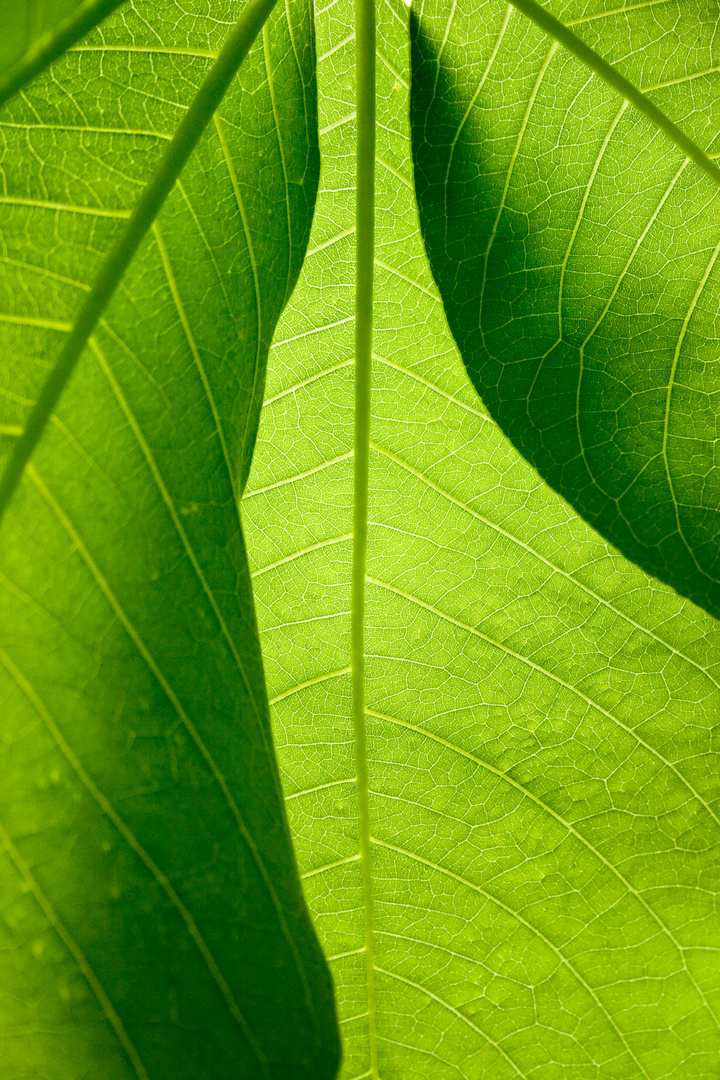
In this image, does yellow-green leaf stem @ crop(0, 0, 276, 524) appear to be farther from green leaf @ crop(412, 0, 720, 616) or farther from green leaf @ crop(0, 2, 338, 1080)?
green leaf @ crop(412, 0, 720, 616)

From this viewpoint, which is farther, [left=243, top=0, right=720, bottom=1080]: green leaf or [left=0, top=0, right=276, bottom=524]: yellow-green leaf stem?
[left=243, top=0, right=720, bottom=1080]: green leaf

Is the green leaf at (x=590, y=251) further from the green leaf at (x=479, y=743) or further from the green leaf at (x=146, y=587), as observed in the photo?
the green leaf at (x=146, y=587)

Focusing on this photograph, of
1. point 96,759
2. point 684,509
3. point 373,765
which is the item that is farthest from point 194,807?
point 684,509

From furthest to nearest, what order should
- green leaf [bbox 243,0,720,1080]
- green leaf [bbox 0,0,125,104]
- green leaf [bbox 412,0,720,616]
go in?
green leaf [bbox 243,0,720,1080] < green leaf [bbox 412,0,720,616] < green leaf [bbox 0,0,125,104]

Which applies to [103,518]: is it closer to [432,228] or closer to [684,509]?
[432,228]

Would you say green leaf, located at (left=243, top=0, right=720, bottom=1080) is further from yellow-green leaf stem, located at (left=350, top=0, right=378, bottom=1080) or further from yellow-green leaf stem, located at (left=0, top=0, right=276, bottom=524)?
yellow-green leaf stem, located at (left=0, top=0, right=276, bottom=524)

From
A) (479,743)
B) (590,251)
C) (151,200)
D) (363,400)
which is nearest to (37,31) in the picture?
(151,200)

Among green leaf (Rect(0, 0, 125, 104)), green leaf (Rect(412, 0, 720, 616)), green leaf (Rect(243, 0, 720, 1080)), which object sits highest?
green leaf (Rect(0, 0, 125, 104))

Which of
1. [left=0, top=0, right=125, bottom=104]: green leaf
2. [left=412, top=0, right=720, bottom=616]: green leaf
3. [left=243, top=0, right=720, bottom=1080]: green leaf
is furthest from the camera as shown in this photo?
[left=243, top=0, right=720, bottom=1080]: green leaf

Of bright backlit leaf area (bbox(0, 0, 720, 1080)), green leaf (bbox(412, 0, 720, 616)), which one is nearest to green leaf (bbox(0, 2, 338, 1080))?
bright backlit leaf area (bbox(0, 0, 720, 1080))

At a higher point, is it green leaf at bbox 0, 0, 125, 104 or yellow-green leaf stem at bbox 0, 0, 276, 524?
green leaf at bbox 0, 0, 125, 104
